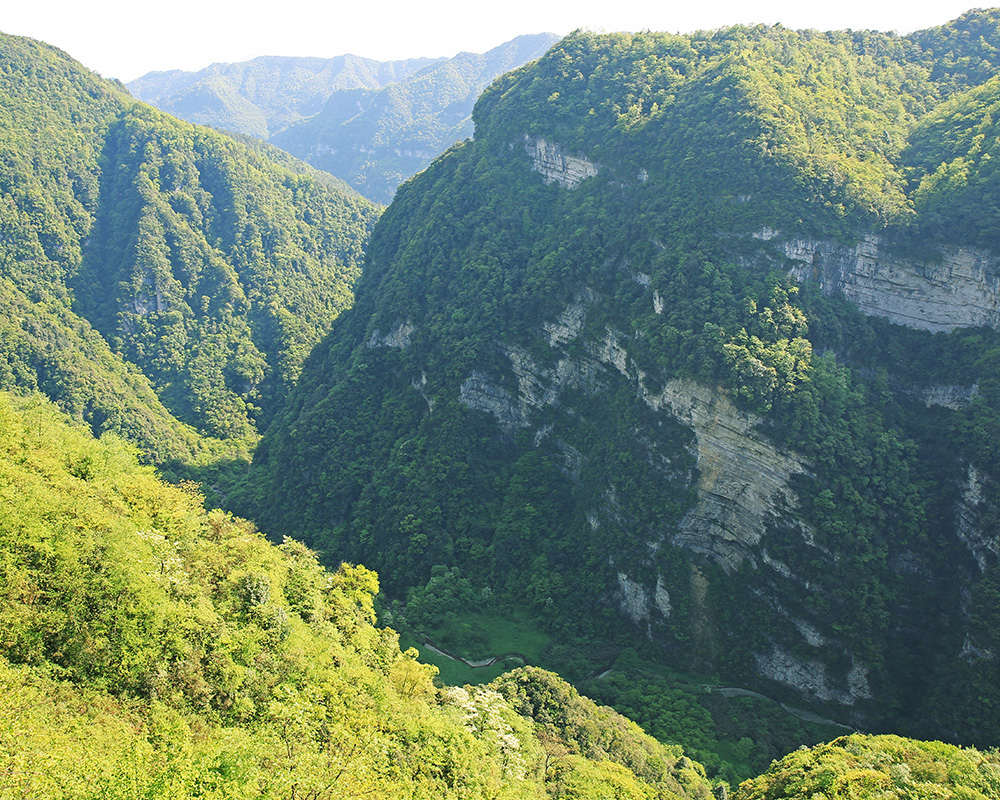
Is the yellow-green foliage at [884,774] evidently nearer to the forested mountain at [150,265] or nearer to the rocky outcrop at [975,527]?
the rocky outcrop at [975,527]

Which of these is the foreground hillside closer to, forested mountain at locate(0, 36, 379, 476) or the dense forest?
the dense forest

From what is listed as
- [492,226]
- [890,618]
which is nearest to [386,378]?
[492,226]

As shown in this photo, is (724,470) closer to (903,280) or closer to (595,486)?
(595,486)

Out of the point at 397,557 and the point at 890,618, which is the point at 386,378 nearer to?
the point at 397,557

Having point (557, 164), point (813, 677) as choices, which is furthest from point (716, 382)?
point (557, 164)

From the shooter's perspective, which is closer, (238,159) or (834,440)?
(834,440)
